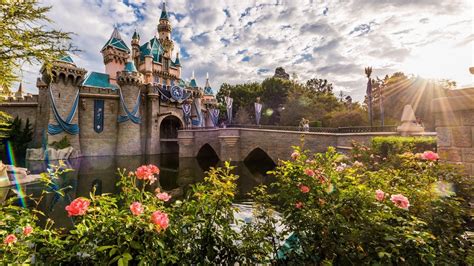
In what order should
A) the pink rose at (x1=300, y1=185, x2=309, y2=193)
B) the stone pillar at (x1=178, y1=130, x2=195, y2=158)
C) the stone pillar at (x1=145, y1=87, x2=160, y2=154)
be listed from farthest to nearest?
the stone pillar at (x1=145, y1=87, x2=160, y2=154) → the stone pillar at (x1=178, y1=130, x2=195, y2=158) → the pink rose at (x1=300, y1=185, x2=309, y2=193)

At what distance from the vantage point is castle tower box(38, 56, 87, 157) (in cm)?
2388

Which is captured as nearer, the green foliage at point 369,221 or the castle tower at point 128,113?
the green foliage at point 369,221

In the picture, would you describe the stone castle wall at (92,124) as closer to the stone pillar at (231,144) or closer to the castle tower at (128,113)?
the castle tower at (128,113)

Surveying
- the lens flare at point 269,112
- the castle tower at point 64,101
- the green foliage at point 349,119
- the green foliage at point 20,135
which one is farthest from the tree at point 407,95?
the green foliage at point 20,135

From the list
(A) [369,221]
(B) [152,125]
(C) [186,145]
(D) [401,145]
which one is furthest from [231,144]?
(A) [369,221]

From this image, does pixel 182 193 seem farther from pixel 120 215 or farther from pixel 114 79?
pixel 114 79

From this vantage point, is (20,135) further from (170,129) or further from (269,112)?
(269,112)

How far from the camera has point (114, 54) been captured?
111 feet

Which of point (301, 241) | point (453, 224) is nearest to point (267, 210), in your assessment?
point (301, 241)

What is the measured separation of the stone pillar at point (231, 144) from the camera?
23312 mm

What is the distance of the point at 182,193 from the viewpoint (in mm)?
12523

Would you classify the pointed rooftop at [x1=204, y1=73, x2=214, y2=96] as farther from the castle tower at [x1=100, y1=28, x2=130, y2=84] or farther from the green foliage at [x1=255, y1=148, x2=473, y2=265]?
the green foliage at [x1=255, y1=148, x2=473, y2=265]

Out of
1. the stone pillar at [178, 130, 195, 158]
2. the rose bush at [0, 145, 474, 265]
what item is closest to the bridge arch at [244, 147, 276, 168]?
the stone pillar at [178, 130, 195, 158]

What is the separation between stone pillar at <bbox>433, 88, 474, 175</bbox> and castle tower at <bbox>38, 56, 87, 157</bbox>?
30.8 metres
